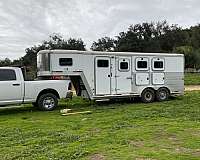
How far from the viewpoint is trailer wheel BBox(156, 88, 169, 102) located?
19.0 m

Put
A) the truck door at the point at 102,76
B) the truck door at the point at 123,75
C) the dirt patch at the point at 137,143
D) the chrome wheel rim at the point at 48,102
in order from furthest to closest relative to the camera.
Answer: the truck door at the point at 123,75
the truck door at the point at 102,76
the chrome wheel rim at the point at 48,102
the dirt patch at the point at 137,143

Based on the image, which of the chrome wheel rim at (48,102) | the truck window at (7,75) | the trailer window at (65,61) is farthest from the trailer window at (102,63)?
the truck window at (7,75)

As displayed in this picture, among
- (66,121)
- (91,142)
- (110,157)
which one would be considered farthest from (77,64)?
(110,157)

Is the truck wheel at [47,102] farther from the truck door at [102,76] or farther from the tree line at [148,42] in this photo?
the tree line at [148,42]

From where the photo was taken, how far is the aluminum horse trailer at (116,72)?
1645cm

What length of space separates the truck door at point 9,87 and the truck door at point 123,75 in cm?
478

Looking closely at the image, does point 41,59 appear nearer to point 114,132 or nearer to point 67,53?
point 67,53

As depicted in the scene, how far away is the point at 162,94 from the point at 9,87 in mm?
7925

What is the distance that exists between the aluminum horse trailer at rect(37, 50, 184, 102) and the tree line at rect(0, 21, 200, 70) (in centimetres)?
6232

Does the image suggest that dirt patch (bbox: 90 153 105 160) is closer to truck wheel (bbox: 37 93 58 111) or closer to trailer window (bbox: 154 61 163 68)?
truck wheel (bbox: 37 93 58 111)

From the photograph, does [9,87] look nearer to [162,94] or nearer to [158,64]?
[158,64]

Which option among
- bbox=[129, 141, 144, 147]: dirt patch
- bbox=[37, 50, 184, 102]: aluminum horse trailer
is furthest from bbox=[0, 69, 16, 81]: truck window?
bbox=[129, 141, 144, 147]: dirt patch

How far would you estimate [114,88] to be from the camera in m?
17.7

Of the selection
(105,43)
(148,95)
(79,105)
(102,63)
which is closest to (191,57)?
(105,43)
